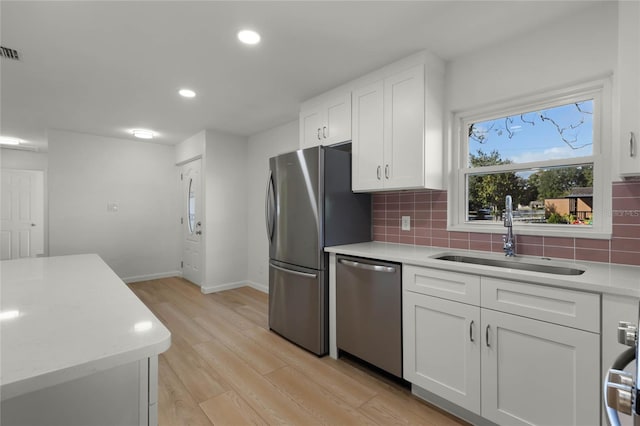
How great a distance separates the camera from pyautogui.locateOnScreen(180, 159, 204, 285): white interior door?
4.76 meters

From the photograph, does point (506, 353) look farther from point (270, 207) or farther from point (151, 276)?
point (151, 276)

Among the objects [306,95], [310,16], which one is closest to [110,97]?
[306,95]

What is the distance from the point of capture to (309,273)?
259 centimetres

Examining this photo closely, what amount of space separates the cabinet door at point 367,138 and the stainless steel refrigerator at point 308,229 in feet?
0.40

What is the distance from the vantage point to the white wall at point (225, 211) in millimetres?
4410

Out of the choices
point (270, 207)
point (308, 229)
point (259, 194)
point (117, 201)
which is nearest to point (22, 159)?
point (117, 201)

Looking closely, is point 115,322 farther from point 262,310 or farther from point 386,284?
point 262,310

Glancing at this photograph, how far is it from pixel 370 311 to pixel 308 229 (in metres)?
0.84

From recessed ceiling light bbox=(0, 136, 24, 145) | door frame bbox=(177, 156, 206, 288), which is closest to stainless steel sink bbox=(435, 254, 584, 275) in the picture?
door frame bbox=(177, 156, 206, 288)

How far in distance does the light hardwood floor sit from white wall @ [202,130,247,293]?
133cm

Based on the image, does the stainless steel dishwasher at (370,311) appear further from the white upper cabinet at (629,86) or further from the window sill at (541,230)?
the white upper cabinet at (629,86)

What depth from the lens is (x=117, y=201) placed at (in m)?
4.86

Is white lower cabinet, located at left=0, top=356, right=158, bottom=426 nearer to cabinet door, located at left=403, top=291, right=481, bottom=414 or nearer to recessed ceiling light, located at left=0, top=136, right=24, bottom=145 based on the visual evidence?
cabinet door, located at left=403, top=291, right=481, bottom=414

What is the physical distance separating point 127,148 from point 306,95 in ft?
11.7
